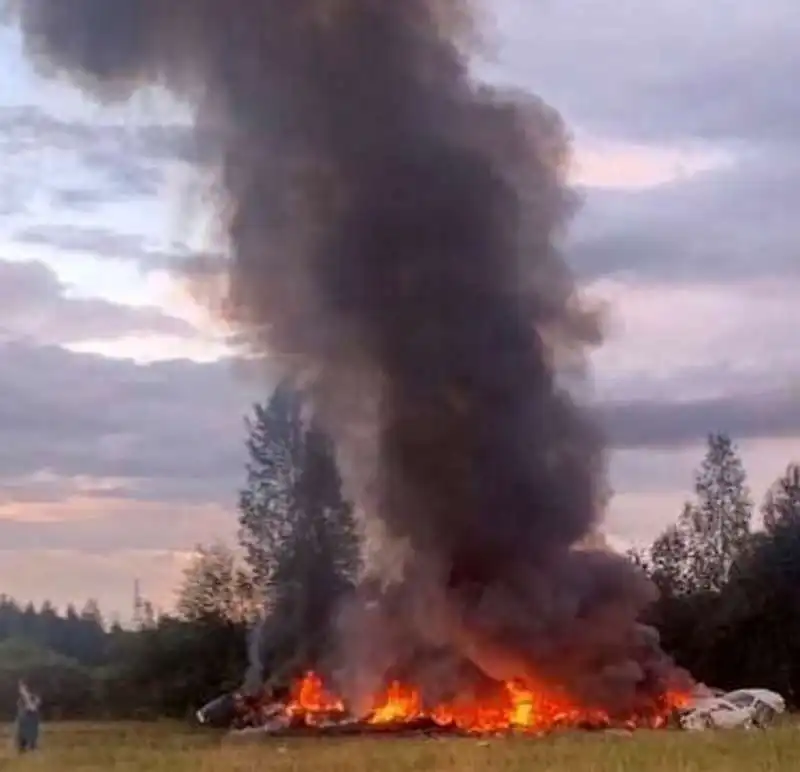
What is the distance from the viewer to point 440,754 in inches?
1282

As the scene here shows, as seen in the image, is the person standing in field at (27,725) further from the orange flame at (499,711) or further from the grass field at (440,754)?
the orange flame at (499,711)

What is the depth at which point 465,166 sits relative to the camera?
1949 inches

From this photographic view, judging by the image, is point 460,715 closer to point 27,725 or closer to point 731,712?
point 731,712

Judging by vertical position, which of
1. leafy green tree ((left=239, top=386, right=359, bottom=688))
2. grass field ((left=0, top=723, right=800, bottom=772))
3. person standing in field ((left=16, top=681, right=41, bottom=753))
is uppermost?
leafy green tree ((left=239, top=386, right=359, bottom=688))

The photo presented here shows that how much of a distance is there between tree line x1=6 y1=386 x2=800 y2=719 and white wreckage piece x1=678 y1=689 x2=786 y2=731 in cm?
1591

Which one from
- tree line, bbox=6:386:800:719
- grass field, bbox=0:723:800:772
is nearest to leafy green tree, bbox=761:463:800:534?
tree line, bbox=6:386:800:719

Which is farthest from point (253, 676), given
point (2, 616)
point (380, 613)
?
point (2, 616)

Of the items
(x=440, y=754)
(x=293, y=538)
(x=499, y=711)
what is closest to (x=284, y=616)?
(x=293, y=538)

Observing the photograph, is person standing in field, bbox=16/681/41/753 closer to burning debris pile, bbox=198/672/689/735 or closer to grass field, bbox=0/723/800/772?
grass field, bbox=0/723/800/772

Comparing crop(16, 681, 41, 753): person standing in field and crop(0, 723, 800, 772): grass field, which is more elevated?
crop(16, 681, 41, 753): person standing in field

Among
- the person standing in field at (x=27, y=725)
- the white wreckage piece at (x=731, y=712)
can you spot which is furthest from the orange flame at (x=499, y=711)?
the person standing in field at (x=27, y=725)

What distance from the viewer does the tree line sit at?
2670 inches

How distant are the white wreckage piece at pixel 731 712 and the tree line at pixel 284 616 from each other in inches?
626

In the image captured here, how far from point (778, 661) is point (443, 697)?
25200 millimetres
